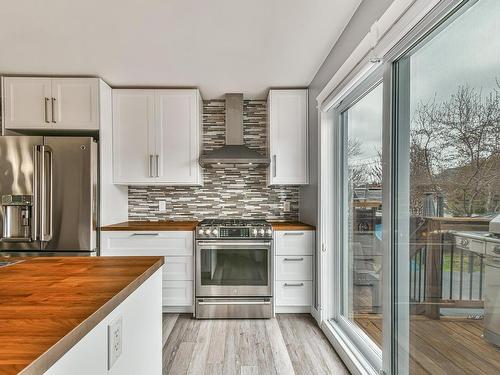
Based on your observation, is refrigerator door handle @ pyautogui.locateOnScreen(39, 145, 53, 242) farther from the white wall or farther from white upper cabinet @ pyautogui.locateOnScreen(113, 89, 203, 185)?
the white wall

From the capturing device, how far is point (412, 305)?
153cm

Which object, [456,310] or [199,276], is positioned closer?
[456,310]

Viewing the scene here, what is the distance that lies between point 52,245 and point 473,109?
322 centimetres

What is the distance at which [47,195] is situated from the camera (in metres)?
2.82

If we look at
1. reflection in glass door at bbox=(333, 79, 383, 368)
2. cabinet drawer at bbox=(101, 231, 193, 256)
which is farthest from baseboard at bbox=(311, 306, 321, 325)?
cabinet drawer at bbox=(101, 231, 193, 256)

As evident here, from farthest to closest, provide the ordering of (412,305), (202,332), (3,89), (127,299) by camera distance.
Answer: (3,89) < (202,332) < (412,305) < (127,299)

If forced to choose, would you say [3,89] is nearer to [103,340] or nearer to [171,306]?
[171,306]

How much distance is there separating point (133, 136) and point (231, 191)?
4.15 feet

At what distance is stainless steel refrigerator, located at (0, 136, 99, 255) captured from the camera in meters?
2.79

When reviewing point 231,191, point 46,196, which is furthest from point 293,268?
point 46,196

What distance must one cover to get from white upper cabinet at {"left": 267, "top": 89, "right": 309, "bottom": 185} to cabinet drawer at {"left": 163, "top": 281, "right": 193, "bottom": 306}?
140 cm

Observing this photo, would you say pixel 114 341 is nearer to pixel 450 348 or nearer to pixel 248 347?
pixel 450 348

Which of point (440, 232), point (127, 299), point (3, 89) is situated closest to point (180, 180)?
point (3, 89)

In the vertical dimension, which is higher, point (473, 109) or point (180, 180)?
point (473, 109)
